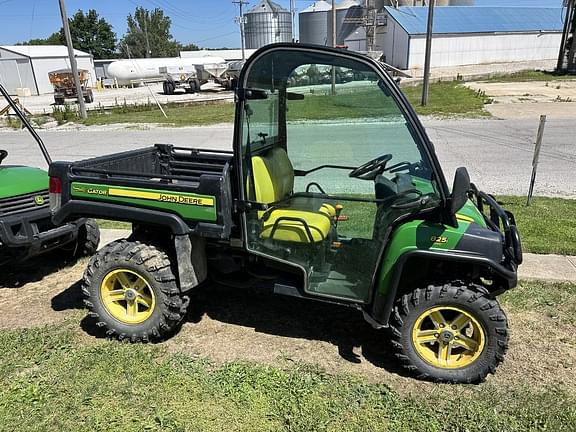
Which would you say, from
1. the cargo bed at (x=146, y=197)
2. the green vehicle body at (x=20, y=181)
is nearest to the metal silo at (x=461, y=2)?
the green vehicle body at (x=20, y=181)

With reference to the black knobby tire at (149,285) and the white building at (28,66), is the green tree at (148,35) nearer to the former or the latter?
the white building at (28,66)

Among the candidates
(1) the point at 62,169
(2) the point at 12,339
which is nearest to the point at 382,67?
(1) the point at 62,169

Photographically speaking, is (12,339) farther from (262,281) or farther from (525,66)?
(525,66)

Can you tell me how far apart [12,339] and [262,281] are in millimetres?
2033

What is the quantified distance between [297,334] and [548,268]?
2.71 m

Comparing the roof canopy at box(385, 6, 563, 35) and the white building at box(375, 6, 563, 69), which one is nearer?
the white building at box(375, 6, 563, 69)

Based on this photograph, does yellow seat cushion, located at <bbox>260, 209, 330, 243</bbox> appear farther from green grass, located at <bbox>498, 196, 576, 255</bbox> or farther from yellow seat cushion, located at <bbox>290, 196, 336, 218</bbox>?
green grass, located at <bbox>498, 196, 576, 255</bbox>

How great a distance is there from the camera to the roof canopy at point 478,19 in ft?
138

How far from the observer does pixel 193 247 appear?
3596mm

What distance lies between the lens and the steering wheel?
10.8ft

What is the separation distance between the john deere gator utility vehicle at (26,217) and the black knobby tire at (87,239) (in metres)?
0.26

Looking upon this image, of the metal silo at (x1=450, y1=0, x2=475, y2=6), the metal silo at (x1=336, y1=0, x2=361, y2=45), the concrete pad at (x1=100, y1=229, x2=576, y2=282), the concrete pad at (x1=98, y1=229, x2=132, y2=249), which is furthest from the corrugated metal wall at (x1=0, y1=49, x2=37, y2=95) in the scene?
the concrete pad at (x1=100, y1=229, x2=576, y2=282)

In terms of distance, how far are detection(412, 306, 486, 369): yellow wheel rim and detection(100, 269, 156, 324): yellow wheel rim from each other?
2.01 meters

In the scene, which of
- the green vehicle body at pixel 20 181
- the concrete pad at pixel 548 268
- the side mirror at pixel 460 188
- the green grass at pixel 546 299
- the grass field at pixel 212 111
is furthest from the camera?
the grass field at pixel 212 111
